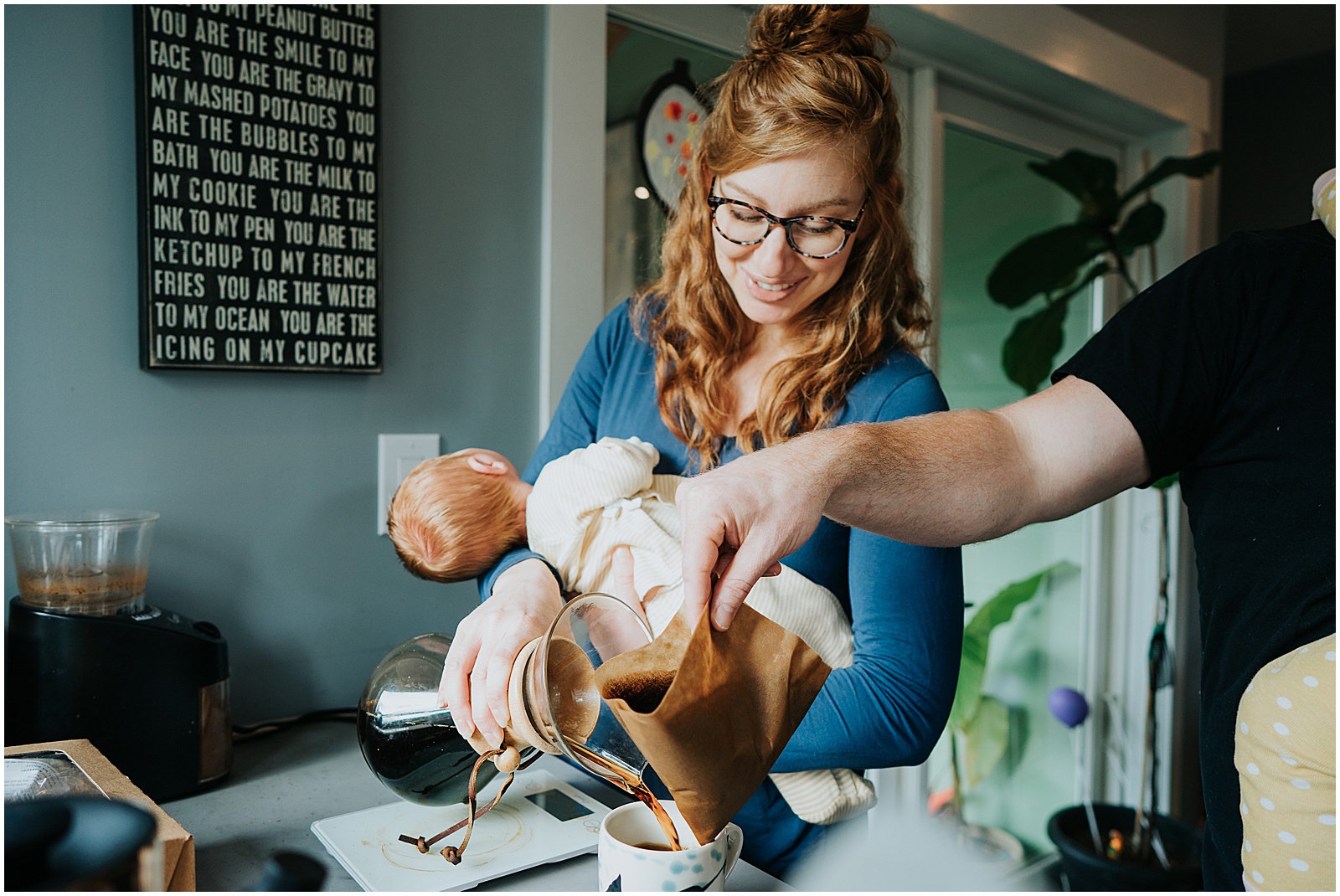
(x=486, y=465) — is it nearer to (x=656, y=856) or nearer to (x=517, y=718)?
(x=517, y=718)

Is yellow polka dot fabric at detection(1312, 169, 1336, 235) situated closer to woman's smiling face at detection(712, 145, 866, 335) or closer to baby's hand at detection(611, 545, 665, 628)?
woman's smiling face at detection(712, 145, 866, 335)

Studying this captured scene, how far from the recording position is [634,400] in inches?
48.0

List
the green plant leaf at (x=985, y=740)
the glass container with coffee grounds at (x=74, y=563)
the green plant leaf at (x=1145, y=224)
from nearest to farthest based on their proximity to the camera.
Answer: the glass container with coffee grounds at (x=74, y=563) < the green plant leaf at (x=1145, y=224) < the green plant leaf at (x=985, y=740)

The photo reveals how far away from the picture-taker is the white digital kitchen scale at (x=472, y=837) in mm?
845

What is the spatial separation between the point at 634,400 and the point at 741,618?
61cm

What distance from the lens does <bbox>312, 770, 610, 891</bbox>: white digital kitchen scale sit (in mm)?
845

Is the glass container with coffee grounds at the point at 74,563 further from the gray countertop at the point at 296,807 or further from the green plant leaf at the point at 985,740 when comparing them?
the green plant leaf at the point at 985,740

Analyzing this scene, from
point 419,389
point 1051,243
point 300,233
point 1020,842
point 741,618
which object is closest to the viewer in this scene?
point 741,618

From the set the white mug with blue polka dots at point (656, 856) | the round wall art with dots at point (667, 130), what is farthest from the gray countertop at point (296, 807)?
the round wall art with dots at point (667, 130)

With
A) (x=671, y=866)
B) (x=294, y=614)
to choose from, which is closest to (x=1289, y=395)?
(x=671, y=866)

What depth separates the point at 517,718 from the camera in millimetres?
750

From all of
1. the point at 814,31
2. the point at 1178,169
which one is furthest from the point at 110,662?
the point at 1178,169

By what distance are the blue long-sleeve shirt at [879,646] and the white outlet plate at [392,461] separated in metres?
0.61

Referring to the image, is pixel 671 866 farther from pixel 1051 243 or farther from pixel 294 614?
pixel 1051 243
